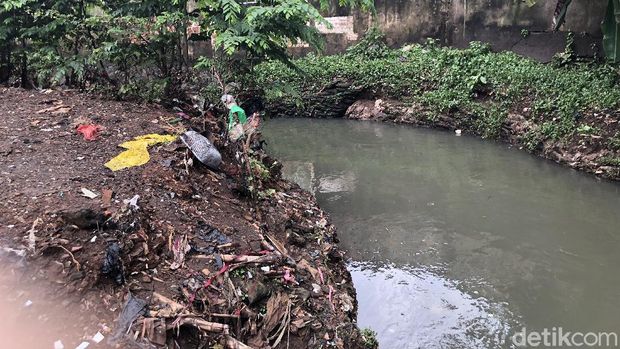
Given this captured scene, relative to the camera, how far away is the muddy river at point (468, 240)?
13.5 ft

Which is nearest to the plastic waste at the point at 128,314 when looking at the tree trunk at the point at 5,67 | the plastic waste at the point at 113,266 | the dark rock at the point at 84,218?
the plastic waste at the point at 113,266

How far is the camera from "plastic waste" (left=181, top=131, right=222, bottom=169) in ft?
13.4

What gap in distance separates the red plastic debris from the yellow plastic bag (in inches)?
11.0

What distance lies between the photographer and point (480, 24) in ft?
40.5

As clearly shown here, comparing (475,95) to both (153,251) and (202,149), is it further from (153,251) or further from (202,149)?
(153,251)

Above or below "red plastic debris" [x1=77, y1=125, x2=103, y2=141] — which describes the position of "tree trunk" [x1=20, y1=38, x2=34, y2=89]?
above

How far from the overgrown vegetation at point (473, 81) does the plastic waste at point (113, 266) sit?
4936 millimetres

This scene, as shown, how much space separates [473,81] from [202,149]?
801 centimetres

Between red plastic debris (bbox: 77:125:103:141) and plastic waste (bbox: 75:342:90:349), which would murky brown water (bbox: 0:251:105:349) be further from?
red plastic debris (bbox: 77:125:103:141)

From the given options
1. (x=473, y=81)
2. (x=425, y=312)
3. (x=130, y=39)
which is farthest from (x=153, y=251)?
(x=473, y=81)

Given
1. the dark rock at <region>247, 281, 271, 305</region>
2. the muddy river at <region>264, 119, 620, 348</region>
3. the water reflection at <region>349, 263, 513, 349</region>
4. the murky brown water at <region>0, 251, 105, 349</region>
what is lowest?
the muddy river at <region>264, 119, 620, 348</region>

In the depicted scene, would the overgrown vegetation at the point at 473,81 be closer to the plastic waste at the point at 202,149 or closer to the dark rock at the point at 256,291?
the plastic waste at the point at 202,149

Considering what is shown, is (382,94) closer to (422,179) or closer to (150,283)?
Answer: (422,179)

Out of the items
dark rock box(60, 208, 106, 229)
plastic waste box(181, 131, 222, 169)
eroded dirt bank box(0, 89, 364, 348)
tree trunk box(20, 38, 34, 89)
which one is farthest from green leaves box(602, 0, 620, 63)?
tree trunk box(20, 38, 34, 89)
